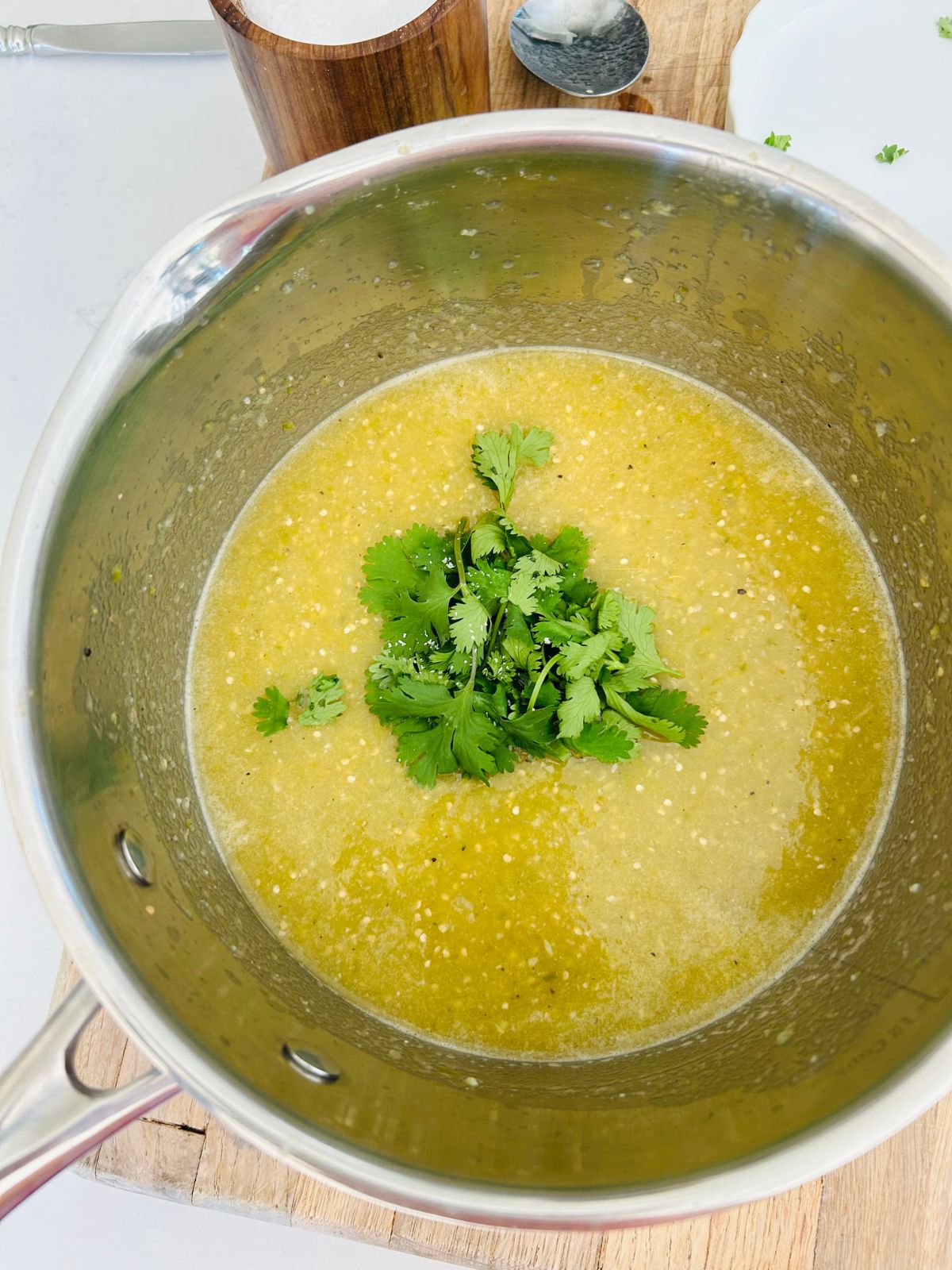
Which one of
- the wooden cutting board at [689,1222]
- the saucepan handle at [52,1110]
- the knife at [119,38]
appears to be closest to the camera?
the saucepan handle at [52,1110]

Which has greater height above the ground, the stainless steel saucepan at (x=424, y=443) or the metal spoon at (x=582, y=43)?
the metal spoon at (x=582, y=43)

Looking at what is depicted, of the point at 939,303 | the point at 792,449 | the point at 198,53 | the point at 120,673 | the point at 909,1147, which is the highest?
the point at 198,53

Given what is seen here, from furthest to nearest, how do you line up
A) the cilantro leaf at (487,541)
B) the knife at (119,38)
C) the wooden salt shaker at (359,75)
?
1. the knife at (119,38)
2. the cilantro leaf at (487,541)
3. the wooden salt shaker at (359,75)

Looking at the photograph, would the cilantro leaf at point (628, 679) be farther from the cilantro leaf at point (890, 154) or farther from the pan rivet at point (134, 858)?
the cilantro leaf at point (890, 154)

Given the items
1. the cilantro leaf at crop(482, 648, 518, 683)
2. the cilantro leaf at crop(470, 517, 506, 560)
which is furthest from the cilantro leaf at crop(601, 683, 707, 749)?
the cilantro leaf at crop(470, 517, 506, 560)

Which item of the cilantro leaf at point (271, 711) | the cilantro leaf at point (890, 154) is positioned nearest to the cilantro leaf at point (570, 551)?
the cilantro leaf at point (271, 711)

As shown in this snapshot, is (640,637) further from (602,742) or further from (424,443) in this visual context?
(424,443)

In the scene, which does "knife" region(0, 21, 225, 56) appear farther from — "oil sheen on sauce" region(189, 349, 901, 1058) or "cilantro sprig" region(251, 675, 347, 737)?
"cilantro sprig" region(251, 675, 347, 737)

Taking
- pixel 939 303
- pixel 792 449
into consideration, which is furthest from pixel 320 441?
pixel 939 303

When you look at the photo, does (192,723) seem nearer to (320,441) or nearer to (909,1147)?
(320,441)
